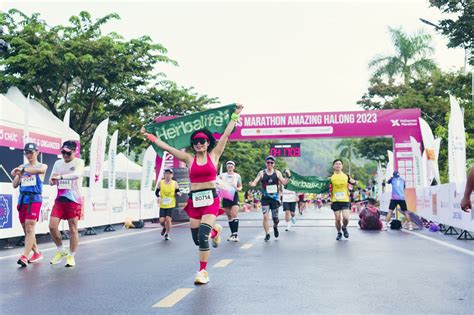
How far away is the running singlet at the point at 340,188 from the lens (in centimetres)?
1476

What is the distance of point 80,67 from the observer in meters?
28.2

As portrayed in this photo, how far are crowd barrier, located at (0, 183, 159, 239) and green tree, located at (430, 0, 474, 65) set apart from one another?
13.3 meters

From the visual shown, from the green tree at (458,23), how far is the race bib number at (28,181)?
18.7 m

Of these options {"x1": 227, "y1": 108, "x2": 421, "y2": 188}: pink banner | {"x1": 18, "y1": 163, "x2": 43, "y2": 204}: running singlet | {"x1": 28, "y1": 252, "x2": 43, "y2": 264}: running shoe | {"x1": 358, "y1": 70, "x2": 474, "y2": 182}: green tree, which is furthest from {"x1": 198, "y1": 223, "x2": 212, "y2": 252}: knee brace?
{"x1": 358, "y1": 70, "x2": 474, "y2": 182}: green tree

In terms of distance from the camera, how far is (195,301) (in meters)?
6.28

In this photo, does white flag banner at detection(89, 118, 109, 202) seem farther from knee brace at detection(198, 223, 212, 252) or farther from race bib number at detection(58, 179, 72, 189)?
knee brace at detection(198, 223, 212, 252)

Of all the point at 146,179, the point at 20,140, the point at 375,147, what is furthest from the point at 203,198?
the point at 375,147

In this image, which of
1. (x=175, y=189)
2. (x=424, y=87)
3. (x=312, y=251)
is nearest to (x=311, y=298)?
(x=312, y=251)

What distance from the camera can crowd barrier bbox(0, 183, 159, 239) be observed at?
13.7 meters

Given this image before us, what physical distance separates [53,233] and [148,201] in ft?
53.9

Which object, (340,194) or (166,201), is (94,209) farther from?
(340,194)

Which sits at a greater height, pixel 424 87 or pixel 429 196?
pixel 424 87

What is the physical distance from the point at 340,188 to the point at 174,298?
8.95m

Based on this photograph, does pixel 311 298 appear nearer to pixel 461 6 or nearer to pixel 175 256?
pixel 175 256
